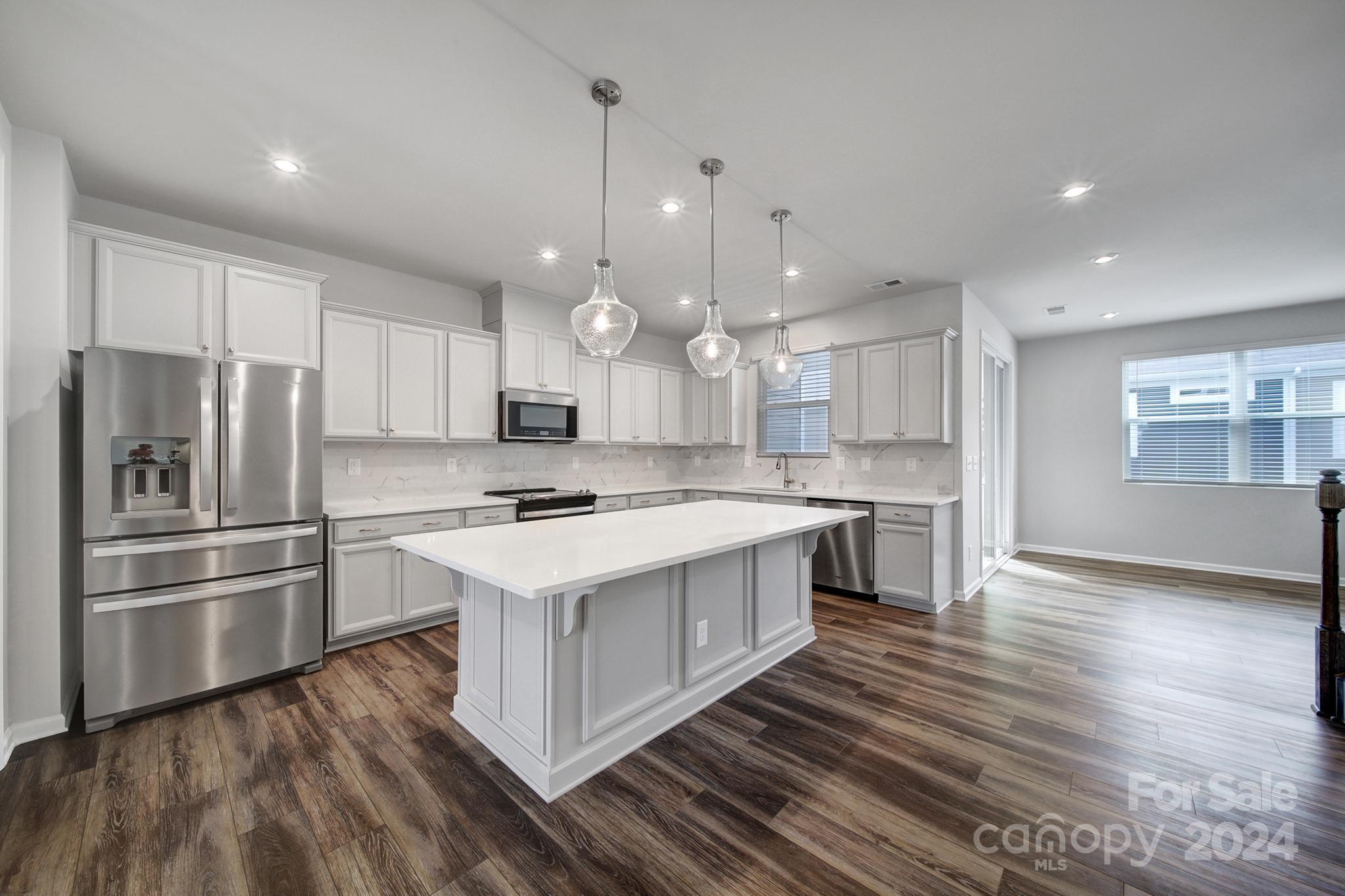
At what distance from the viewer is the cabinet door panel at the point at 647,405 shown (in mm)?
5566

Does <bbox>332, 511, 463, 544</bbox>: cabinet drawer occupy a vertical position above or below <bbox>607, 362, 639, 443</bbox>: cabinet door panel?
below

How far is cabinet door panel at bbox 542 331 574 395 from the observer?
4578 mm

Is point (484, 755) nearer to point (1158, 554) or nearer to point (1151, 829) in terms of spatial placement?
point (1151, 829)

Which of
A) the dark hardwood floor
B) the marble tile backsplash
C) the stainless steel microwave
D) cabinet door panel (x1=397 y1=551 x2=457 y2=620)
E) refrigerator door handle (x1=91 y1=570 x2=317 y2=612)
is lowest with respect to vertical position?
the dark hardwood floor

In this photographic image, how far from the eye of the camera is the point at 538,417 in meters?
4.48

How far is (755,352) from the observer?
5.93 metres

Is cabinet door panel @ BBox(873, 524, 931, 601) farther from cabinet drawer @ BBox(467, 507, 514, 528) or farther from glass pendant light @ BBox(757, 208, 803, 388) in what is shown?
cabinet drawer @ BBox(467, 507, 514, 528)

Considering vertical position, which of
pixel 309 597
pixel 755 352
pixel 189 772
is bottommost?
pixel 189 772

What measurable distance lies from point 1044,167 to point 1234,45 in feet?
2.52

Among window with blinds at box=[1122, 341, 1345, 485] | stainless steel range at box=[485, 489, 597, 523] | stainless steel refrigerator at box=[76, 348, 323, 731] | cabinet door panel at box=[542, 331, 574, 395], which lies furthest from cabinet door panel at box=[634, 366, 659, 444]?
window with blinds at box=[1122, 341, 1345, 485]

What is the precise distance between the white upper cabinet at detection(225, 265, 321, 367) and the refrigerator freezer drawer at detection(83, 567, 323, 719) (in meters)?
1.28

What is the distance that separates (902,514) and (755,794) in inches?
112

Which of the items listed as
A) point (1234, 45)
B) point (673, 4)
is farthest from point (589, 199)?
point (1234, 45)

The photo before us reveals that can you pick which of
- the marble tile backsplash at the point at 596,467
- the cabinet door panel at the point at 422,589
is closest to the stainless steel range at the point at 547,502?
the marble tile backsplash at the point at 596,467
